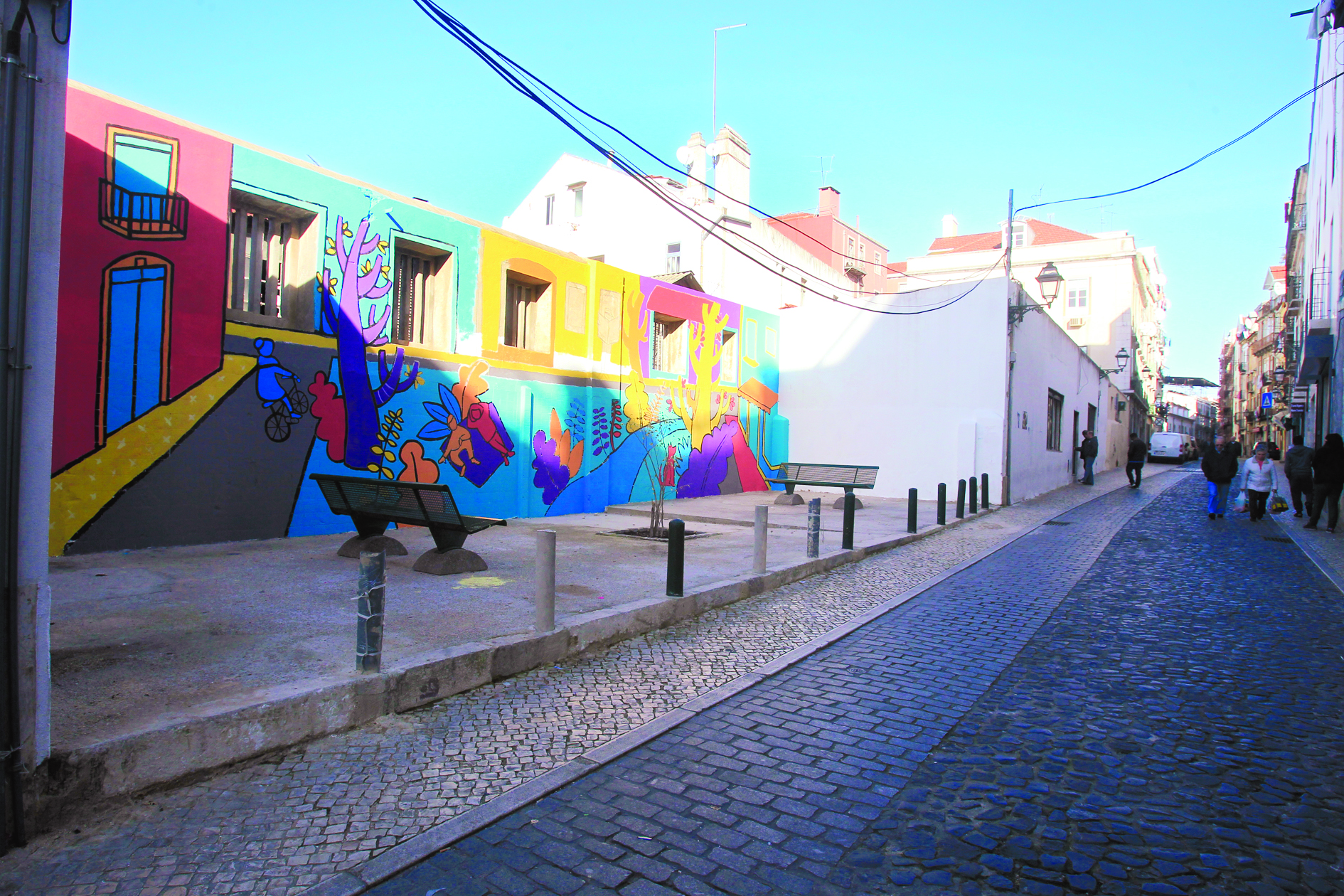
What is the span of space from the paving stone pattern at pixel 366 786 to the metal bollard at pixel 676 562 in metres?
0.68

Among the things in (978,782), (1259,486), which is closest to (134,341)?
(978,782)

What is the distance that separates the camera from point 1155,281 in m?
63.9

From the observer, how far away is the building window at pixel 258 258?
8.82m

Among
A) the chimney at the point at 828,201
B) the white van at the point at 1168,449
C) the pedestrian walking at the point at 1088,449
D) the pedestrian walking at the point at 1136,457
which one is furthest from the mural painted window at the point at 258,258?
the white van at the point at 1168,449

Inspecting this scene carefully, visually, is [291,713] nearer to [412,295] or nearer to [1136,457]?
[412,295]

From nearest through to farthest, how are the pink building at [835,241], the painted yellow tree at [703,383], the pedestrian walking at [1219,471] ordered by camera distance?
the pedestrian walking at [1219,471] → the painted yellow tree at [703,383] → the pink building at [835,241]

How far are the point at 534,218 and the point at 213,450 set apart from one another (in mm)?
24580

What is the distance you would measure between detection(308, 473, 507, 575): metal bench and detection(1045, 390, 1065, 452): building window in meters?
19.1

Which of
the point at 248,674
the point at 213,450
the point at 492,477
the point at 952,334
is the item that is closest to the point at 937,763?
the point at 248,674

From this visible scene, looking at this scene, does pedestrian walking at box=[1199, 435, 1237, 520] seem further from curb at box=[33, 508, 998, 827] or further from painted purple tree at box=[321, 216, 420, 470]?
painted purple tree at box=[321, 216, 420, 470]

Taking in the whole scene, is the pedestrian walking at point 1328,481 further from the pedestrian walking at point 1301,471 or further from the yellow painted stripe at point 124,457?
the yellow painted stripe at point 124,457

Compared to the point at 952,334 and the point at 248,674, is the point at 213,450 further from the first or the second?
the point at 952,334

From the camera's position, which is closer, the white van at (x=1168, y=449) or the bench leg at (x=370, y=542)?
the bench leg at (x=370, y=542)

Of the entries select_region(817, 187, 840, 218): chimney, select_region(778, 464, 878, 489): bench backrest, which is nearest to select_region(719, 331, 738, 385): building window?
select_region(778, 464, 878, 489): bench backrest
